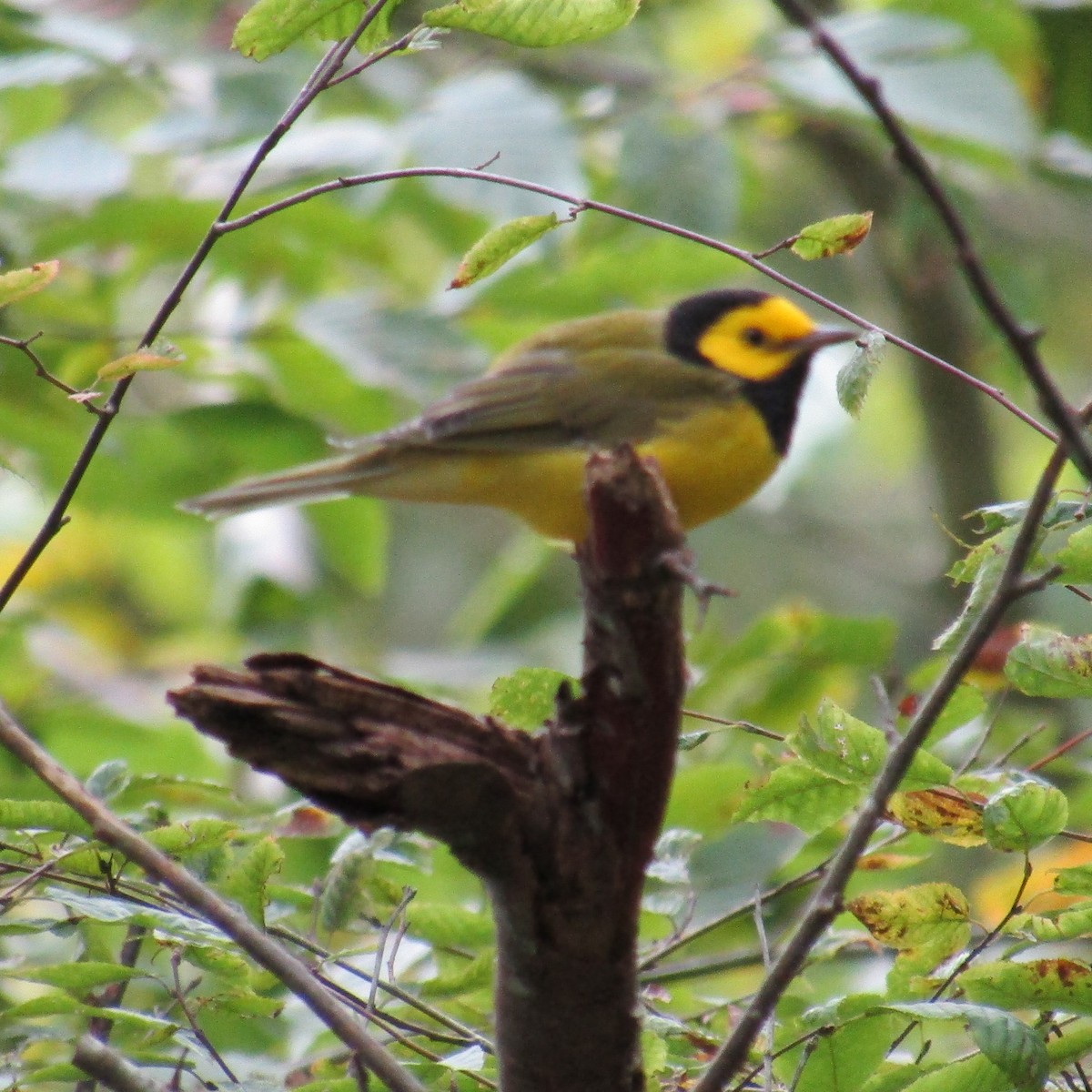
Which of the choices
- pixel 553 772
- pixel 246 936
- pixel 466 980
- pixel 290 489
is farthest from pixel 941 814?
pixel 290 489

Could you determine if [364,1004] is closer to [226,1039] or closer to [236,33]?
[226,1039]

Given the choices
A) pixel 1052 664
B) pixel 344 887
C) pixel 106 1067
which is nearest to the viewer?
pixel 106 1067

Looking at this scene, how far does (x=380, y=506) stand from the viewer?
4.72 meters

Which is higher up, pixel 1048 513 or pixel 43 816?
pixel 1048 513

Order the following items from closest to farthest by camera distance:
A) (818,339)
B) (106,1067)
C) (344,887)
Result: (106,1067) → (344,887) → (818,339)

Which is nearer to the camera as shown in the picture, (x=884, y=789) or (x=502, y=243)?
(x=884, y=789)

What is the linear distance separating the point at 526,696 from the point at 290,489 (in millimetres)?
1763

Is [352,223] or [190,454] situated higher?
[352,223]

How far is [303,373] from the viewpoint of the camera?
394cm

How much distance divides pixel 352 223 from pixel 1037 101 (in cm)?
263

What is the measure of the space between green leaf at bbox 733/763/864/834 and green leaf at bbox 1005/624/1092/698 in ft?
0.77

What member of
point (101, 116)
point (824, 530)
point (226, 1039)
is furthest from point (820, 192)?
point (226, 1039)

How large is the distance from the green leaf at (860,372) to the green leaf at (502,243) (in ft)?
1.20

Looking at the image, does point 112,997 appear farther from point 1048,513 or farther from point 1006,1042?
point 1048,513
